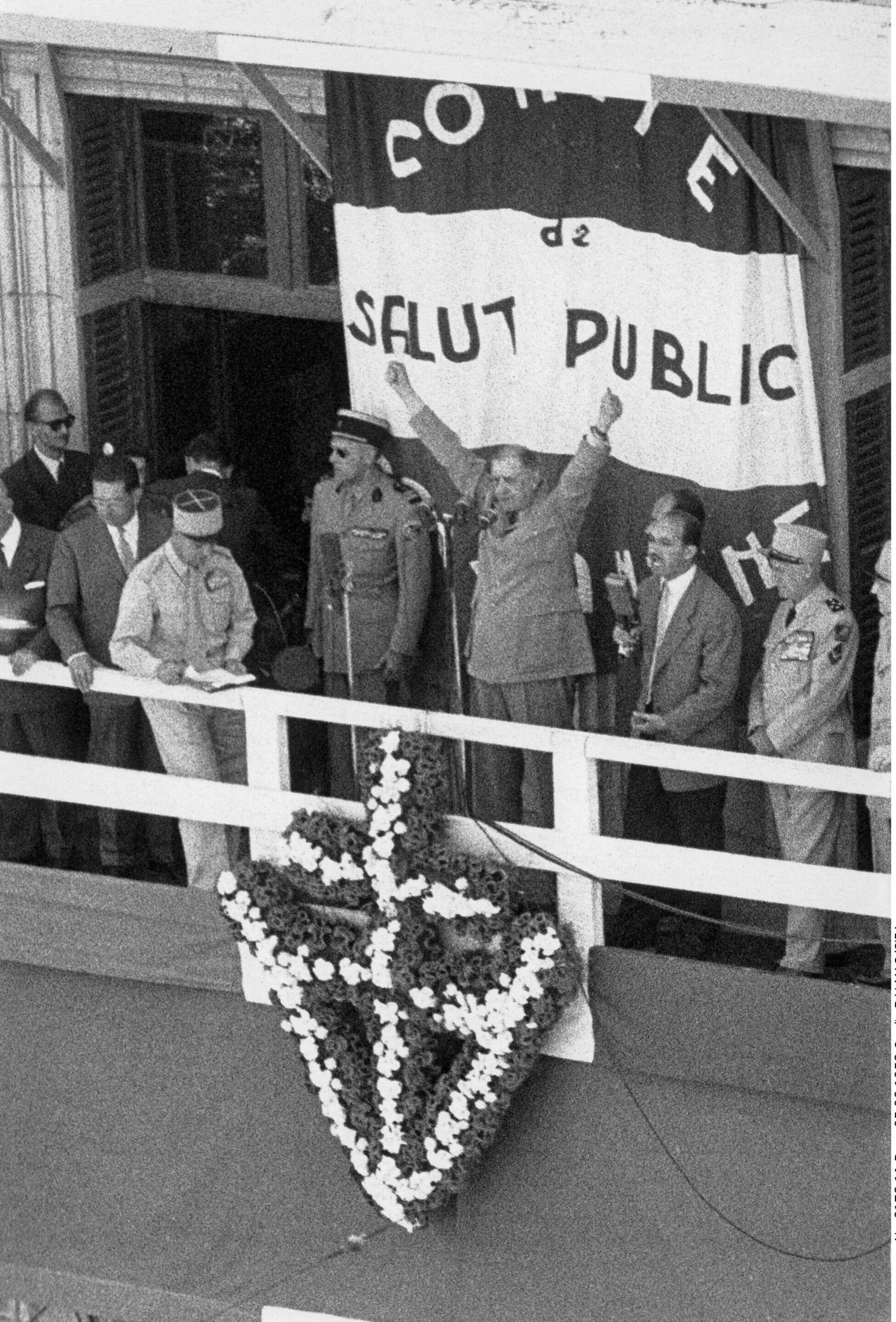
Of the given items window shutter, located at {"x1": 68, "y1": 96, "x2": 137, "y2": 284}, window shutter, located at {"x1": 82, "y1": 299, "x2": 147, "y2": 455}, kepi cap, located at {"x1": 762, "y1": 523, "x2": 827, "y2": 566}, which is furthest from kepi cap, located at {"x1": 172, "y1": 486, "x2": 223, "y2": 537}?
window shutter, located at {"x1": 68, "y1": 96, "x2": 137, "y2": 284}

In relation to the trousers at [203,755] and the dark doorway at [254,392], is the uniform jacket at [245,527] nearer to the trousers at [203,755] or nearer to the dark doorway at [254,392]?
the dark doorway at [254,392]

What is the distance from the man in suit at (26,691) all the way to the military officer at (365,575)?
958 millimetres

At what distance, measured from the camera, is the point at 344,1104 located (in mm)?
10133

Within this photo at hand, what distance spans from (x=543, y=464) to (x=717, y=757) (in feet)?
6.06

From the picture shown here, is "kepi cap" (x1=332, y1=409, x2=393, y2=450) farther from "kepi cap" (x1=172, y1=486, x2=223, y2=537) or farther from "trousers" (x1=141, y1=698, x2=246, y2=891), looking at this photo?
"trousers" (x1=141, y1=698, x2=246, y2=891)

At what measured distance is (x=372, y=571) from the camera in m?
11.0

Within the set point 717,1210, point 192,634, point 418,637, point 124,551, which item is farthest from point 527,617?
point 717,1210

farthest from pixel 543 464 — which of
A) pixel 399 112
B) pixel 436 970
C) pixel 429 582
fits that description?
pixel 436 970

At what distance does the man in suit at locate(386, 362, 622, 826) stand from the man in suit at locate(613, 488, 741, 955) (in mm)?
244

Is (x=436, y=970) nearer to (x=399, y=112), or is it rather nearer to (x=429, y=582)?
(x=429, y=582)

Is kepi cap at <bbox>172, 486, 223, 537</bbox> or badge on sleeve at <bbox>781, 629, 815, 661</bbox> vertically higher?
kepi cap at <bbox>172, 486, 223, 537</bbox>

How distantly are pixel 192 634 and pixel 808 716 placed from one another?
2.11 metres

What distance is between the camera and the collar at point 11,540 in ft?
35.7

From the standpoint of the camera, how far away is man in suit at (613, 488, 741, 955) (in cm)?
1009
